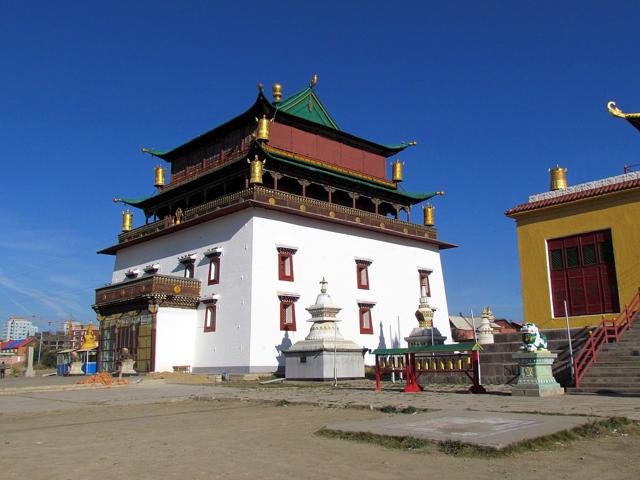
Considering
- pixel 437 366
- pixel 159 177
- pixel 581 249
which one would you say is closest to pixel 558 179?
pixel 581 249

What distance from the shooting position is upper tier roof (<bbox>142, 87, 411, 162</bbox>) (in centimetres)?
3350

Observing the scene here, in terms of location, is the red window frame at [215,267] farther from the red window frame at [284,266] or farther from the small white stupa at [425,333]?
the small white stupa at [425,333]

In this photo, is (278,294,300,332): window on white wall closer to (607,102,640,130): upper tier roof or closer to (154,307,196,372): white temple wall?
(154,307,196,372): white temple wall

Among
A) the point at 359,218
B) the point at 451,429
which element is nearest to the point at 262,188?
the point at 359,218

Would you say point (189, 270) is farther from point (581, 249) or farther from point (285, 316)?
point (581, 249)

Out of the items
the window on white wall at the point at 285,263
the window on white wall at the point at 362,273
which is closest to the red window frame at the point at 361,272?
the window on white wall at the point at 362,273

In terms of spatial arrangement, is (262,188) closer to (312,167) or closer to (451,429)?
(312,167)

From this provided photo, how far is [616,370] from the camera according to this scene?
14273mm

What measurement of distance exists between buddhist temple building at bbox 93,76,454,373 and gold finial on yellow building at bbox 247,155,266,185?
2.7 inches

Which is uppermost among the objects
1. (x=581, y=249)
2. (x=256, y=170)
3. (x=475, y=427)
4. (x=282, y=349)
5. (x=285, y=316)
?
(x=256, y=170)

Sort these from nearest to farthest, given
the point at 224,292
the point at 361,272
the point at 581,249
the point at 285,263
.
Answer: the point at 581,249 → the point at 224,292 → the point at 285,263 → the point at 361,272

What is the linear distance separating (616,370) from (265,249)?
1825cm

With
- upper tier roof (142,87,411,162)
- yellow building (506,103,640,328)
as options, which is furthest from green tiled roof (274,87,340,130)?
yellow building (506,103,640,328)

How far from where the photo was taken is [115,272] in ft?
135
